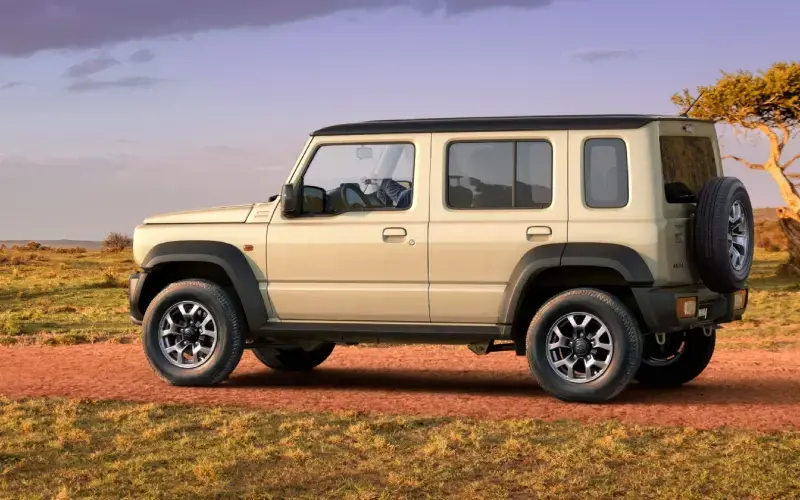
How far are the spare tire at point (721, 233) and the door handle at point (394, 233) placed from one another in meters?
2.36

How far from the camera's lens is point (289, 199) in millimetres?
10289

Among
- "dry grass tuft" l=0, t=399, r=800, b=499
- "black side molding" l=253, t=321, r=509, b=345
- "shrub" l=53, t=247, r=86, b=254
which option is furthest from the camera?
"shrub" l=53, t=247, r=86, b=254

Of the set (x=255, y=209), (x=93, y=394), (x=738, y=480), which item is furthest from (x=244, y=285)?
(x=738, y=480)

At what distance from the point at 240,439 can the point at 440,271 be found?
2.46 meters

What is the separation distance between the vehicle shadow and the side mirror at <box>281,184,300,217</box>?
69.4 inches

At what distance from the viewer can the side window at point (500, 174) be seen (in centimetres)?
977

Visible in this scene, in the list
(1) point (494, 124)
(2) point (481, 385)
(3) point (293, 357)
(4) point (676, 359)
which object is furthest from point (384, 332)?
(4) point (676, 359)

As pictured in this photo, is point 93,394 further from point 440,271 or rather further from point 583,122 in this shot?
point 583,122

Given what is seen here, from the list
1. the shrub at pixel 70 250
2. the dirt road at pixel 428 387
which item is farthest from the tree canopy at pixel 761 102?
the shrub at pixel 70 250

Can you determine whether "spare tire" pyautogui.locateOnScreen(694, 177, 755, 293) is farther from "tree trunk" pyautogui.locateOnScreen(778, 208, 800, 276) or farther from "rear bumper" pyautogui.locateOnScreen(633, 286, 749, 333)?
"tree trunk" pyautogui.locateOnScreen(778, 208, 800, 276)

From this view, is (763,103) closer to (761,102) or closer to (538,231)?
(761,102)

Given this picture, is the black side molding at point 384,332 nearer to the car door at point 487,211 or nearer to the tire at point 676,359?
the car door at point 487,211

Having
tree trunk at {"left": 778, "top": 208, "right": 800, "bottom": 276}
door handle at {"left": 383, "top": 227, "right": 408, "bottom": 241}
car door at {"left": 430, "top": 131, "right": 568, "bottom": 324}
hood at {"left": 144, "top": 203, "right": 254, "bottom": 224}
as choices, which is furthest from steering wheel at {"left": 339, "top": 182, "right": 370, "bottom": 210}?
tree trunk at {"left": 778, "top": 208, "right": 800, "bottom": 276}

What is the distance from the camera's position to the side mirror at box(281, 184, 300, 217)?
10273 mm
